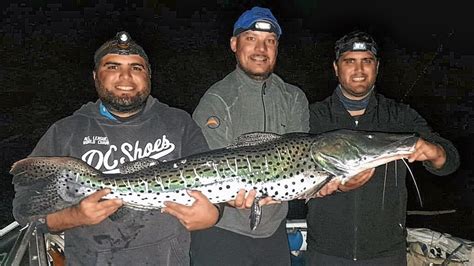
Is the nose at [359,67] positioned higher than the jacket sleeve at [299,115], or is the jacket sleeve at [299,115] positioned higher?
the nose at [359,67]

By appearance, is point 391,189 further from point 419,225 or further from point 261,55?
point 419,225

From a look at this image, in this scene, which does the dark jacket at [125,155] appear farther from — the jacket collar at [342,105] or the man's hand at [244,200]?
the jacket collar at [342,105]

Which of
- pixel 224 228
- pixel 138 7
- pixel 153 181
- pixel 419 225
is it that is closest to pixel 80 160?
pixel 153 181

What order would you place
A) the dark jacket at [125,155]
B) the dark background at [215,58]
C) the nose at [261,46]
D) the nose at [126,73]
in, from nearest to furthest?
the dark jacket at [125,155]
the nose at [126,73]
the nose at [261,46]
the dark background at [215,58]

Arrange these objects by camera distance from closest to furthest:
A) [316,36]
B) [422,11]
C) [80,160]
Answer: [80,160]
[316,36]
[422,11]

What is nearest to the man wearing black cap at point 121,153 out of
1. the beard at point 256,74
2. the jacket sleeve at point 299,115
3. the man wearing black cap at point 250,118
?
the man wearing black cap at point 250,118

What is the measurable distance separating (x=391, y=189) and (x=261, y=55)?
146 cm

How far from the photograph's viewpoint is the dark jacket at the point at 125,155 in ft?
11.3

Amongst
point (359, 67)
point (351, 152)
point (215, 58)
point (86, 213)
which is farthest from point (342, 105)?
point (215, 58)

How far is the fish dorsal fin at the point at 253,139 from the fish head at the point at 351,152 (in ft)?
1.12

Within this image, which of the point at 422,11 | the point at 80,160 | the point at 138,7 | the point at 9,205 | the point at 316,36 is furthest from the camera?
the point at 422,11

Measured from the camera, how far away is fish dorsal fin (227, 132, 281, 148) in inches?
151

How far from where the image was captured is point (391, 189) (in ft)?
13.1

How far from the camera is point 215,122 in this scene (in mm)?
3943
